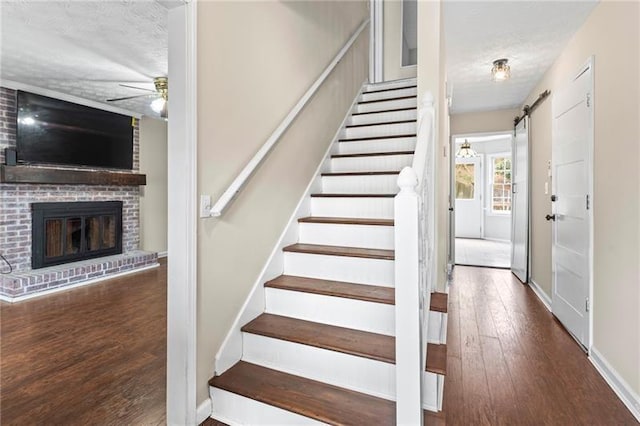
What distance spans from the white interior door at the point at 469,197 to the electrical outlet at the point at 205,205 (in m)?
8.90

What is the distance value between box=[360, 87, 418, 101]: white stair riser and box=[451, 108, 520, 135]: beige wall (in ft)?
6.58

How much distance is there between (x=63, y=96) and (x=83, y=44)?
→ 6.08 ft

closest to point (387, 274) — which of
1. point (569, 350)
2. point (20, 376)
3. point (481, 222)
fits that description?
point (569, 350)

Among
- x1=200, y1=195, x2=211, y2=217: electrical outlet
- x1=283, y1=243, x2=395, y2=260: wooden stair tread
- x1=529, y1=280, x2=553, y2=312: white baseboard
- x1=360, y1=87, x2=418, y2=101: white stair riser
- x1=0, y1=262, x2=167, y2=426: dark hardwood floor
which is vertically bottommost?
x1=0, y1=262, x2=167, y2=426: dark hardwood floor

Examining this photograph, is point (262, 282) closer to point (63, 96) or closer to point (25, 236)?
point (25, 236)

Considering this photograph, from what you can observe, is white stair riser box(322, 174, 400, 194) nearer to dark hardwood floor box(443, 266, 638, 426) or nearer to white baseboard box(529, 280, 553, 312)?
dark hardwood floor box(443, 266, 638, 426)

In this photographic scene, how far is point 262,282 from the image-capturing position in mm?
2074

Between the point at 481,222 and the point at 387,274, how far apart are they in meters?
8.17

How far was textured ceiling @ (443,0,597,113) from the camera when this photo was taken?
2549mm

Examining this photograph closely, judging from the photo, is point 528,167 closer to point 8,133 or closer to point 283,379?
point 283,379

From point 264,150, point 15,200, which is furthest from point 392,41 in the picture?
point 15,200

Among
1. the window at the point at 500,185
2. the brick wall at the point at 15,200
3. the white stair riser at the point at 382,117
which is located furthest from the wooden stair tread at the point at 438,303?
the window at the point at 500,185

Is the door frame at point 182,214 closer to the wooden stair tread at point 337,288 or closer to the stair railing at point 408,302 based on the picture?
the wooden stair tread at point 337,288

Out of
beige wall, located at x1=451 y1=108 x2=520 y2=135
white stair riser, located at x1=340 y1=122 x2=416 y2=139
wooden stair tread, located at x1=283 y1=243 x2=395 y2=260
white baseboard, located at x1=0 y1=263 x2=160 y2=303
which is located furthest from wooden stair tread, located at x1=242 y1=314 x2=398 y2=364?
beige wall, located at x1=451 y1=108 x2=520 y2=135
